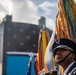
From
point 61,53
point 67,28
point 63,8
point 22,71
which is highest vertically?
point 63,8

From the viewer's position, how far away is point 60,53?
129 inches

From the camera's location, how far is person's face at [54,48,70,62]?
3.26 m

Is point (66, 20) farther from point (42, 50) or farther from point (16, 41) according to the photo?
point (16, 41)

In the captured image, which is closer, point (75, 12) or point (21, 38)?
point (75, 12)

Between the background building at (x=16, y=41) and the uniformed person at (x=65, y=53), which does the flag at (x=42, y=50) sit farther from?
the background building at (x=16, y=41)

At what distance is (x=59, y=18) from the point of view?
5754mm

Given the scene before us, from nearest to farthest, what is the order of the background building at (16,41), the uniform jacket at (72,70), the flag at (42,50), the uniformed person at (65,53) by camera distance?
the uniform jacket at (72,70) < the uniformed person at (65,53) < the flag at (42,50) < the background building at (16,41)

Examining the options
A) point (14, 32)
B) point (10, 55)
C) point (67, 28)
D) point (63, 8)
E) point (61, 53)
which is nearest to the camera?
point (61, 53)

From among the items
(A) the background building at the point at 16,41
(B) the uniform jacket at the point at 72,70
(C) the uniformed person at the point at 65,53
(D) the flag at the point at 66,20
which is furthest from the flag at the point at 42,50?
(A) the background building at the point at 16,41

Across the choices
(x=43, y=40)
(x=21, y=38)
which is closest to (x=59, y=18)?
(x=43, y=40)

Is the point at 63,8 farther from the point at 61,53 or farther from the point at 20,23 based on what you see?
the point at 20,23

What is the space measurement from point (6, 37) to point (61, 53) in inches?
701

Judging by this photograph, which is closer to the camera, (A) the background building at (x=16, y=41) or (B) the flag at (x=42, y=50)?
(B) the flag at (x=42, y=50)

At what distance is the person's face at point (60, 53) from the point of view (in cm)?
326
